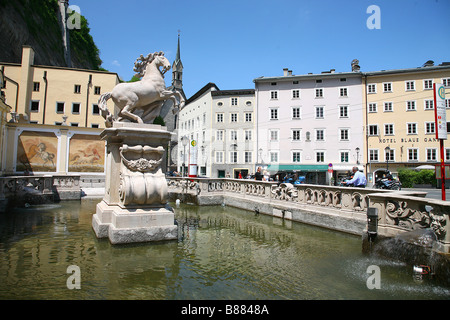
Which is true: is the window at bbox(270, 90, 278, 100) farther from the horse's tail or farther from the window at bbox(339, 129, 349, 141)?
the horse's tail

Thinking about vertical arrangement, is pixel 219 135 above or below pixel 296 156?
above

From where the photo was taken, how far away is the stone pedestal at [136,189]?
609 centimetres

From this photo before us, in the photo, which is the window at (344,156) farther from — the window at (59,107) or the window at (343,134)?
the window at (59,107)

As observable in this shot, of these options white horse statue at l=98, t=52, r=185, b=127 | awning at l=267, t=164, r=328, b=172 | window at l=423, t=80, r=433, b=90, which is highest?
window at l=423, t=80, r=433, b=90

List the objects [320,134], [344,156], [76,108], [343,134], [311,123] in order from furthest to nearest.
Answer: [76,108] < [311,123] < [320,134] < [343,134] < [344,156]

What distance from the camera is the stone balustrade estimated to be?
4.85 m

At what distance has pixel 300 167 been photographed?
42.8 m

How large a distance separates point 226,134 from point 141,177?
43413mm

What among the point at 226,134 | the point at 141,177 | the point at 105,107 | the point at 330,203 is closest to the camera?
the point at 141,177

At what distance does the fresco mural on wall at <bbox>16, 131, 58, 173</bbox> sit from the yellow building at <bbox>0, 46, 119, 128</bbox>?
24.1 m

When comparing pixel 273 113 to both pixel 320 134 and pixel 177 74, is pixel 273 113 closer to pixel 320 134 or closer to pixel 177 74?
pixel 320 134

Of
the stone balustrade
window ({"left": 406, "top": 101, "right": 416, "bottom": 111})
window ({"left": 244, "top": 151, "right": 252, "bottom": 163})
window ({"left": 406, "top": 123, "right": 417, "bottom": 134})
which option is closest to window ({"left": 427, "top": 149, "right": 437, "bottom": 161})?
window ({"left": 406, "top": 123, "right": 417, "bottom": 134})

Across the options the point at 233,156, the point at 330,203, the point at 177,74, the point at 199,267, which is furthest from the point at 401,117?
the point at 177,74
